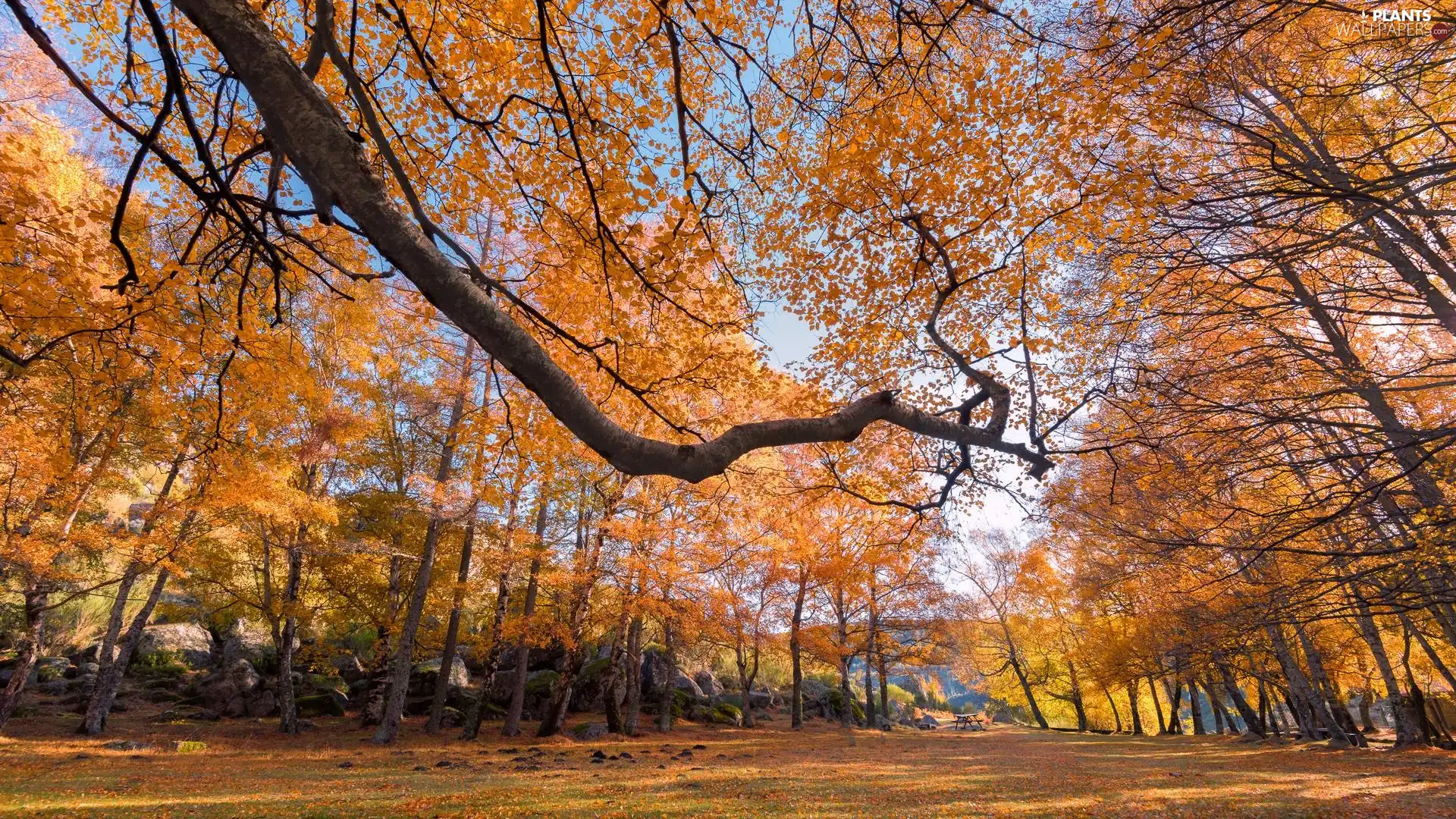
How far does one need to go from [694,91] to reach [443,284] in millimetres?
3938

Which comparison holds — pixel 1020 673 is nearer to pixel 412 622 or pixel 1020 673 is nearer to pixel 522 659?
pixel 522 659

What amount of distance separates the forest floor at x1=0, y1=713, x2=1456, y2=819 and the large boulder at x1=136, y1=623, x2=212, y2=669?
5008 mm

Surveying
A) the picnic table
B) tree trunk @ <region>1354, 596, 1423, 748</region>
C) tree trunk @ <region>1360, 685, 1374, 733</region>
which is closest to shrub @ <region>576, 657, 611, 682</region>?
the picnic table

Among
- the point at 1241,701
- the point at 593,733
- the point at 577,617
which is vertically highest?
the point at 577,617

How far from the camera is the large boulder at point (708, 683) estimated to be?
81.6ft

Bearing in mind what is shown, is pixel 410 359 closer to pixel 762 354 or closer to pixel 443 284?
pixel 762 354

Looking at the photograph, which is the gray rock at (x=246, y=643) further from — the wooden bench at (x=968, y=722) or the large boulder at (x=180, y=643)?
the wooden bench at (x=968, y=722)

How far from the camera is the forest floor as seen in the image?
21.3ft

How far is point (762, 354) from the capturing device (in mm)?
7051

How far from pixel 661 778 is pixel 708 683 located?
17.4m

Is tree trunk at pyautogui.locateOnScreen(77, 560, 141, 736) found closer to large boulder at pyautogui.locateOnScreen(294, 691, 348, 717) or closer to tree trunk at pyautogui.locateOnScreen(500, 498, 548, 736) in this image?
large boulder at pyautogui.locateOnScreen(294, 691, 348, 717)

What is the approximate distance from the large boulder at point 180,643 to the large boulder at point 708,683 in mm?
17950

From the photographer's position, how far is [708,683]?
83.8 feet

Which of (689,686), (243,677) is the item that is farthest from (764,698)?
(243,677)
